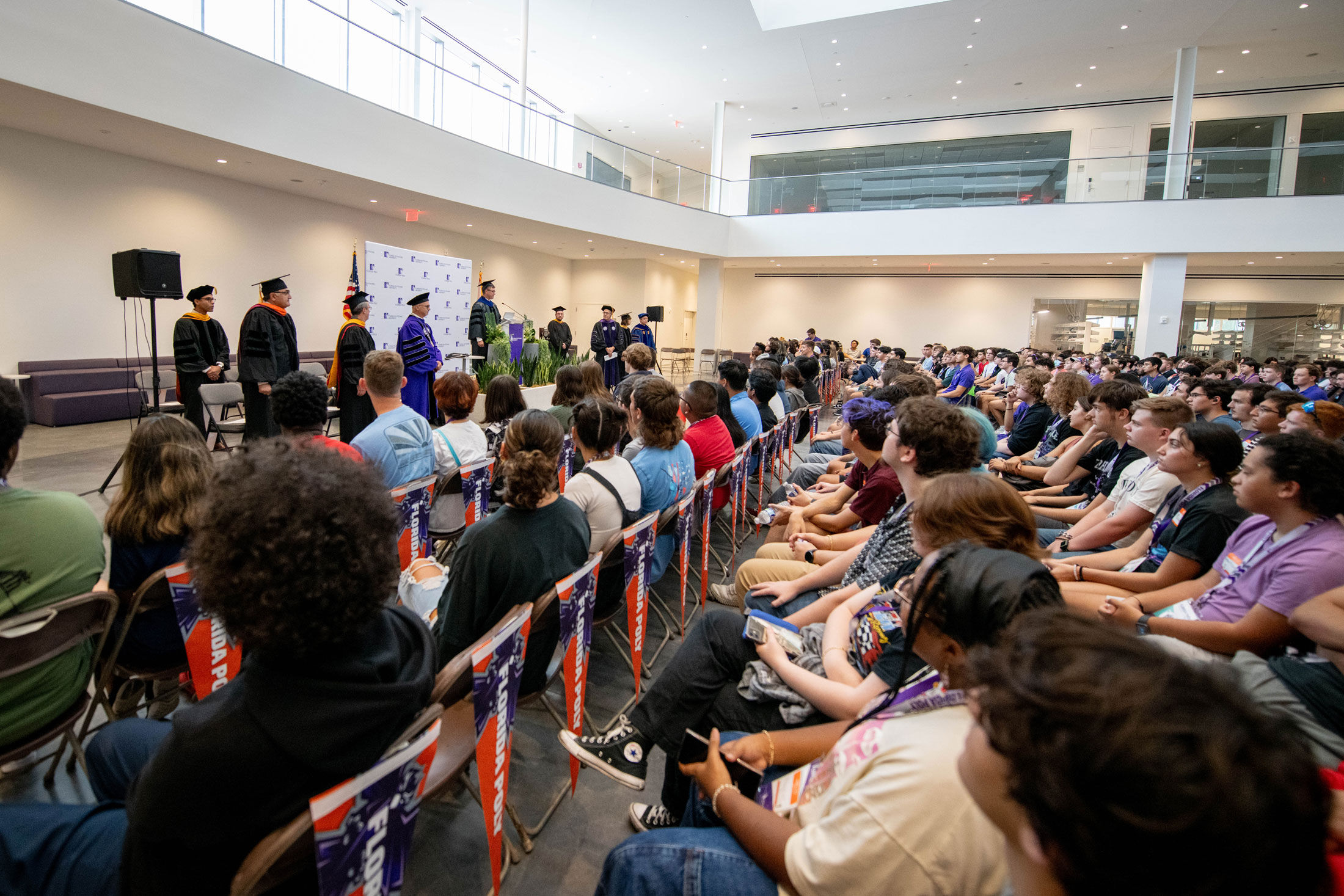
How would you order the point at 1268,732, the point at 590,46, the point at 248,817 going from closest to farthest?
the point at 1268,732 < the point at 248,817 < the point at 590,46

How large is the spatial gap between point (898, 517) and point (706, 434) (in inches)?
74.9

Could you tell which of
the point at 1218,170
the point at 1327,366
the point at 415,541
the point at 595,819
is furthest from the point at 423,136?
the point at 1218,170

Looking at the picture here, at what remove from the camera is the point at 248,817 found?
0.87m

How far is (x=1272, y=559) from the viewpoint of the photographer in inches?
69.4

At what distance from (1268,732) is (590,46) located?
15.5m

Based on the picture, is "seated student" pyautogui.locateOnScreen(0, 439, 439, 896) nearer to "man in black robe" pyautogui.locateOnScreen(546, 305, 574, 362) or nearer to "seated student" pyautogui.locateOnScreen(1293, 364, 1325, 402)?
"seated student" pyautogui.locateOnScreen(1293, 364, 1325, 402)

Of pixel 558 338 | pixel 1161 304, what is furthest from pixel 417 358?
pixel 1161 304

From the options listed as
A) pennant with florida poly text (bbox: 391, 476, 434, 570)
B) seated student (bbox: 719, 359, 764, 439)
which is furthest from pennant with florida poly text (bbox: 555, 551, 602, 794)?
seated student (bbox: 719, 359, 764, 439)

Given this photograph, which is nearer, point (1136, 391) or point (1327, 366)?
point (1136, 391)

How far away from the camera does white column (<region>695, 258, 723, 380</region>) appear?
16.3 metres

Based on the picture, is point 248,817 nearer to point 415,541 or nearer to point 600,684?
point 600,684

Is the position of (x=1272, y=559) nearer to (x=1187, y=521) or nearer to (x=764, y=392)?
(x=1187, y=521)

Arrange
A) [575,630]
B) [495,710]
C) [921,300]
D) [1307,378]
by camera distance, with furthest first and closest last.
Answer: [921,300] < [1307,378] < [575,630] < [495,710]

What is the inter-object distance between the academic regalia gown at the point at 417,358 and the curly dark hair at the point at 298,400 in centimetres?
433
